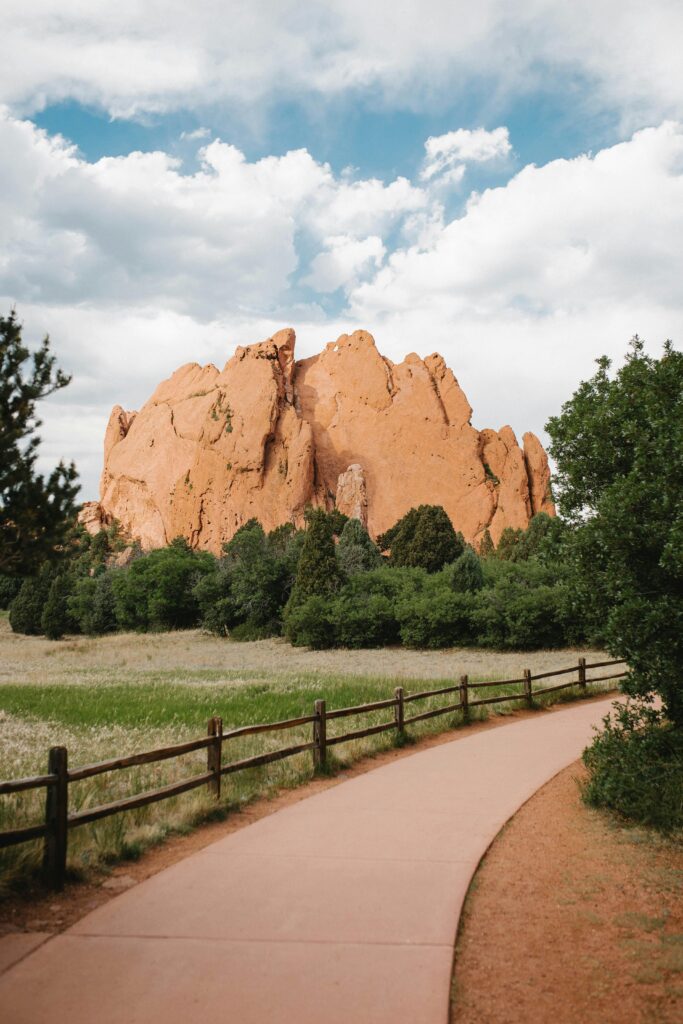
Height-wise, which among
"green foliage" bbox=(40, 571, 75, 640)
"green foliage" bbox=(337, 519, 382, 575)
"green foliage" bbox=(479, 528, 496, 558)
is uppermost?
"green foliage" bbox=(479, 528, 496, 558)

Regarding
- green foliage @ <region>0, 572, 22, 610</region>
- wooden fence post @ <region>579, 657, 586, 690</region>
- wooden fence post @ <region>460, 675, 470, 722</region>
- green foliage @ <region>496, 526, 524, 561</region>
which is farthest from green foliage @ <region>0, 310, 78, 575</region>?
green foliage @ <region>0, 572, 22, 610</region>

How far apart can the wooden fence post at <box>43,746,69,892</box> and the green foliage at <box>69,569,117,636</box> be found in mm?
73093

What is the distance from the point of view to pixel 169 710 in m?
20.2

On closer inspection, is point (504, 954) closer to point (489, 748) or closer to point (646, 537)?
point (646, 537)

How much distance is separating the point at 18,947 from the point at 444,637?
45441 millimetres

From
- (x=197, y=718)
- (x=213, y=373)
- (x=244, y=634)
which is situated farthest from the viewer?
(x=213, y=373)

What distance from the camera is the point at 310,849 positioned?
7.52 meters

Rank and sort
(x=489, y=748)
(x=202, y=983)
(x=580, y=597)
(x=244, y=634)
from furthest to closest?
(x=244, y=634), (x=489, y=748), (x=580, y=597), (x=202, y=983)

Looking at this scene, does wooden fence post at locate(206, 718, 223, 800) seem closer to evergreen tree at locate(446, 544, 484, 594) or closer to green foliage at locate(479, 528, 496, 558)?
evergreen tree at locate(446, 544, 484, 594)

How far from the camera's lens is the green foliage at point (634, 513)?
8.31 m

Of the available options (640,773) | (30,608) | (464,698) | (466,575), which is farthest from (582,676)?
(30,608)

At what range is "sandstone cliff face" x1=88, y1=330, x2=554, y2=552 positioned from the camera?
118 m

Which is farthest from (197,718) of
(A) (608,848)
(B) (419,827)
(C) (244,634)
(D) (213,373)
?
(D) (213,373)

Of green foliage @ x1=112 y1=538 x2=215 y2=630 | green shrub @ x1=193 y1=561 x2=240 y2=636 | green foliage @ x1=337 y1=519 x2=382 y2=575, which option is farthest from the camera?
green foliage @ x1=112 y1=538 x2=215 y2=630
